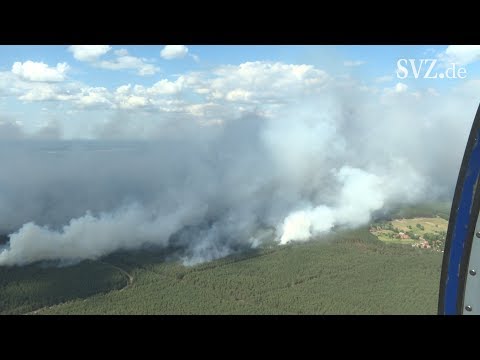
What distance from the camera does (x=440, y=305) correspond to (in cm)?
92

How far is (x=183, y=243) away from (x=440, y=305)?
30314 millimetres

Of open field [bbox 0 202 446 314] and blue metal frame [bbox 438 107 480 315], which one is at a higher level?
open field [bbox 0 202 446 314]

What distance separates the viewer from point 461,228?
2.89 feet

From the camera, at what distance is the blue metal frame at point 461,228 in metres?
0.86

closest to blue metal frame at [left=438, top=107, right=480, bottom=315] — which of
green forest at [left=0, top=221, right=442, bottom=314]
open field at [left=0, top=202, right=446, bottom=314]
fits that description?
green forest at [left=0, top=221, right=442, bottom=314]

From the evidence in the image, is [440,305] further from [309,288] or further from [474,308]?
[309,288]

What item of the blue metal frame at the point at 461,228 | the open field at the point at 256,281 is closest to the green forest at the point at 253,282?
the open field at the point at 256,281

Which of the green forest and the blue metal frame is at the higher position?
the green forest

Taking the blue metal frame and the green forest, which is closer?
the blue metal frame

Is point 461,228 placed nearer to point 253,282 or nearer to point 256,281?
point 253,282

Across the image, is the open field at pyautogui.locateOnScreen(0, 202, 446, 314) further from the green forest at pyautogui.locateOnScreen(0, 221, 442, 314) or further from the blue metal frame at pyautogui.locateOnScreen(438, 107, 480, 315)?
the blue metal frame at pyautogui.locateOnScreen(438, 107, 480, 315)

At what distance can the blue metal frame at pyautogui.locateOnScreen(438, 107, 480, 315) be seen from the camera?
33.9 inches

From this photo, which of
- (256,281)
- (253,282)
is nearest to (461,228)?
(253,282)

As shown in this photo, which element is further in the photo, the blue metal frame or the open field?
the open field
